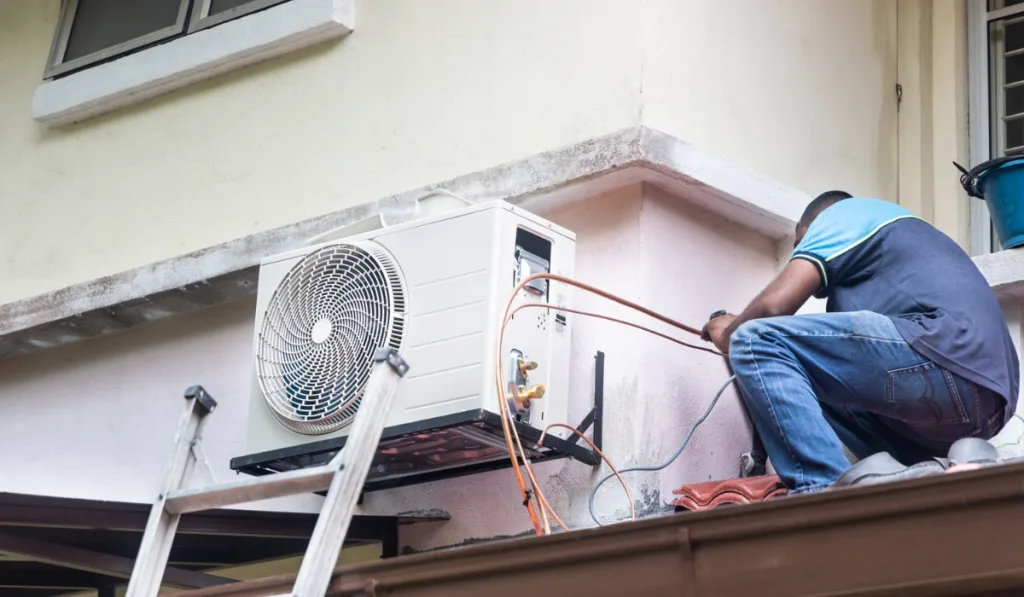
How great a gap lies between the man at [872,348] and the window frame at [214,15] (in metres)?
3.15

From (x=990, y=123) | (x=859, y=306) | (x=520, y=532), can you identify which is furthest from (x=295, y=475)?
(x=990, y=123)

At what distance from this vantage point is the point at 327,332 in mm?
5320

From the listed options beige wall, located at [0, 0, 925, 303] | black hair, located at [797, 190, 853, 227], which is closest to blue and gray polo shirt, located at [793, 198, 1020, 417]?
black hair, located at [797, 190, 853, 227]

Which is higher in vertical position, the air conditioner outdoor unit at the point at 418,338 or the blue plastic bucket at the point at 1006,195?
the blue plastic bucket at the point at 1006,195

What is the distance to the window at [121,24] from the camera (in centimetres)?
734

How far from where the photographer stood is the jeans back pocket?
4.64 meters

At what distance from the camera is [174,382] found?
689 centimetres

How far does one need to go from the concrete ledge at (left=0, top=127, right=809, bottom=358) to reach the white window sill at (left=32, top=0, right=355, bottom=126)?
3.00 ft

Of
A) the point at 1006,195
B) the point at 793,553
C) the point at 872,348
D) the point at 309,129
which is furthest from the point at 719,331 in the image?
the point at 309,129

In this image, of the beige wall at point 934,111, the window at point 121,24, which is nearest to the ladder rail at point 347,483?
the beige wall at point 934,111

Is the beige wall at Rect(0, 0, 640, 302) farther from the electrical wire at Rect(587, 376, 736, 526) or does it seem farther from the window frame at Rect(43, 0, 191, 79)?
the electrical wire at Rect(587, 376, 736, 526)

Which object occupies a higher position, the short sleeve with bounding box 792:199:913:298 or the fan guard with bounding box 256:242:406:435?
the short sleeve with bounding box 792:199:913:298

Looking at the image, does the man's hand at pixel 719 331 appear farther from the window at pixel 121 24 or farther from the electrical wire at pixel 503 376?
the window at pixel 121 24

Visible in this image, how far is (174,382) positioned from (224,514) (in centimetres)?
150
